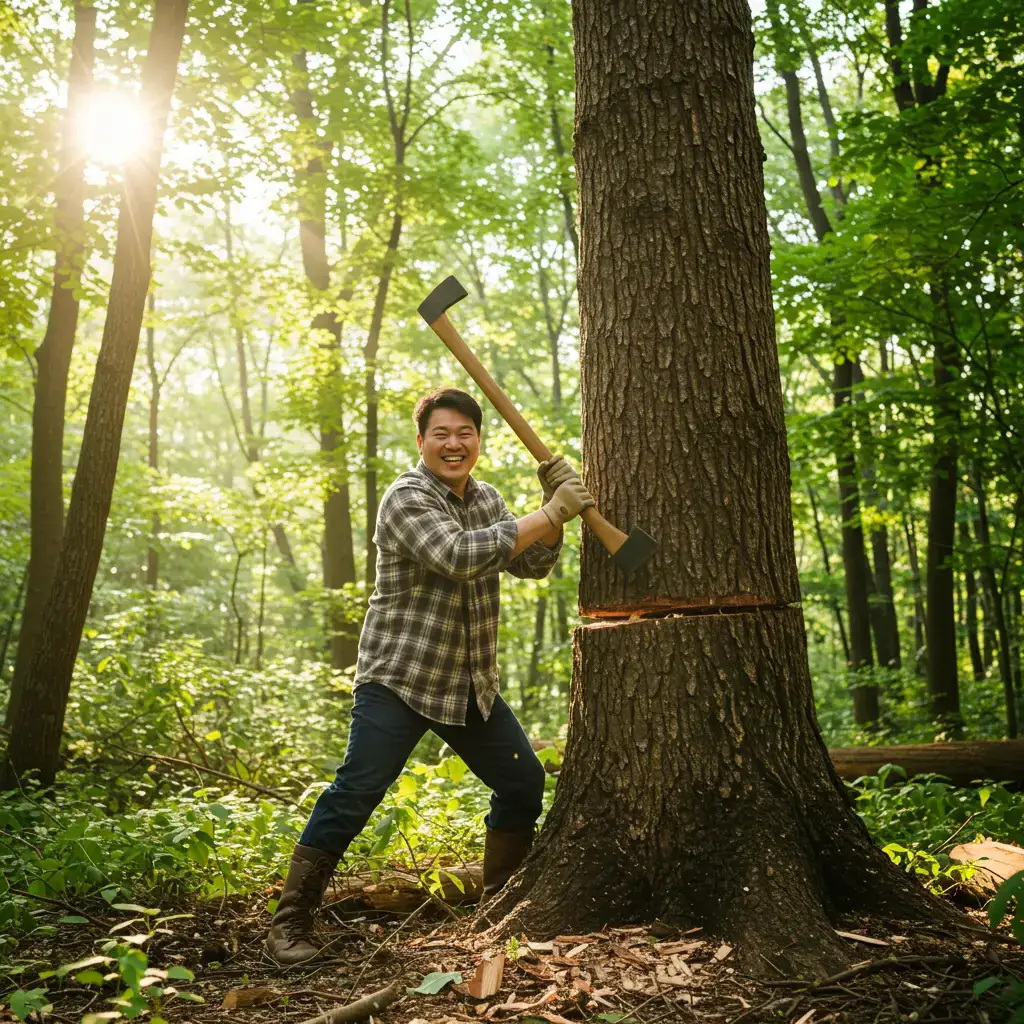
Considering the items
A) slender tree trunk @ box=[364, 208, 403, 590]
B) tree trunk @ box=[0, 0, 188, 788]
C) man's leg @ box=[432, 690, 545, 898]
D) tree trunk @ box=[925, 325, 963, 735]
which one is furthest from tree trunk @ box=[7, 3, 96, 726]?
tree trunk @ box=[925, 325, 963, 735]

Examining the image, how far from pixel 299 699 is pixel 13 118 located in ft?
21.4

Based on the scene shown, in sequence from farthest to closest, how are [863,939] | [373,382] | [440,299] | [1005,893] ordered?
[373,382]
[440,299]
[863,939]
[1005,893]

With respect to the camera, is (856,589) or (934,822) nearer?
(934,822)

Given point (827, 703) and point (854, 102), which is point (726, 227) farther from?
point (854, 102)

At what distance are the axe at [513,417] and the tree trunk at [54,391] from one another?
19.1ft

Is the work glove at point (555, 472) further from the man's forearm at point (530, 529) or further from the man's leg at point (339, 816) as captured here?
the man's leg at point (339, 816)

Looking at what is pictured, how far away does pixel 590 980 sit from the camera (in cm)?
271

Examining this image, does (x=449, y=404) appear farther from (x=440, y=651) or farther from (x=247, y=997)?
(x=247, y=997)

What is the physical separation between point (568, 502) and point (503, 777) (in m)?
1.23

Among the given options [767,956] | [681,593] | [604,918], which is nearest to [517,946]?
[604,918]

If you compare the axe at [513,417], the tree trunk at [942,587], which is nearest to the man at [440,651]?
the axe at [513,417]

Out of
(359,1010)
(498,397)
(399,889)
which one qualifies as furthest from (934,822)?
(359,1010)

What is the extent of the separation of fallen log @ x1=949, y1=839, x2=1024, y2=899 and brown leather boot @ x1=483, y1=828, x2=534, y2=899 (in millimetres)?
1782

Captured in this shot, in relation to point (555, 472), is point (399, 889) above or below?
below
